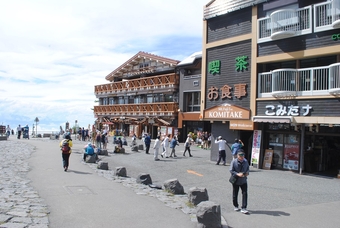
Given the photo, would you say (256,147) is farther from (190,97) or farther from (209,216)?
(190,97)

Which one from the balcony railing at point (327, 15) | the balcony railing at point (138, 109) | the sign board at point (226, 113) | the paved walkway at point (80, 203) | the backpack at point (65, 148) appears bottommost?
the paved walkway at point (80, 203)

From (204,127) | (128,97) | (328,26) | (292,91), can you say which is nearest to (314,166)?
(292,91)

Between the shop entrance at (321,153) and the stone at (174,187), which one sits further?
the shop entrance at (321,153)

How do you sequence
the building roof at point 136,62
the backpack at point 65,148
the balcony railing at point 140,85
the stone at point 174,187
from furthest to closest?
the building roof at point 136,62 → the balcony railing at point 140,85 → the backpack at point 65,148 → the stone at point 174,187

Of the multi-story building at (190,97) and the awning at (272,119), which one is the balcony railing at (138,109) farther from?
the awning at (272,119)

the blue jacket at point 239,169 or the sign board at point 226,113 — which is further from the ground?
the sign board at point 226,113

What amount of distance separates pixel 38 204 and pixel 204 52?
1478cm

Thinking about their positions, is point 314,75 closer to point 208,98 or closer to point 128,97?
point 208,98

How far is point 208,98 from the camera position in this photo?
20.2 meters

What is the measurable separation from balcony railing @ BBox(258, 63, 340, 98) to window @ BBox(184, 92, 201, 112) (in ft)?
56.8

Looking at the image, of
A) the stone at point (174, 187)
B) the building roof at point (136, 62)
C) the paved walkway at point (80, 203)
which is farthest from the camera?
the building roof at point (136, 62)

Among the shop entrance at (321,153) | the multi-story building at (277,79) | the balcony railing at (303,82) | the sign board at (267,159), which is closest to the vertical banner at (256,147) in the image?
the multi-story building at (277,79)

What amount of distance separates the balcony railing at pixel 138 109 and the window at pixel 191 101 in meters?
1.30

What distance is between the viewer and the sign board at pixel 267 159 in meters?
17.3
